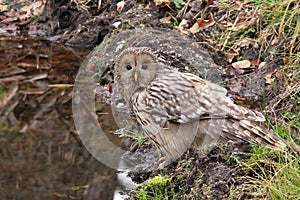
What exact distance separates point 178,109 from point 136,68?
50 centimetres

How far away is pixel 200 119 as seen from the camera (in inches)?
213

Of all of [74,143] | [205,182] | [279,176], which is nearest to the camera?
[279,176]

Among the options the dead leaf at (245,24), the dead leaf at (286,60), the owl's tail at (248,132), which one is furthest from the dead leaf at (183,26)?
the owl's tail at (248,132)

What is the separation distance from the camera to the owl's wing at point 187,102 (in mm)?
5406

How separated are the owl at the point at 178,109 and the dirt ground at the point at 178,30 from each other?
0.69 ft

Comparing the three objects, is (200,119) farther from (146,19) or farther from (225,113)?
(146,19)

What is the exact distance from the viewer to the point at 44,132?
23.3 ft

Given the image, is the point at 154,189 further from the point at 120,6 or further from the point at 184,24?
the point at 120,6

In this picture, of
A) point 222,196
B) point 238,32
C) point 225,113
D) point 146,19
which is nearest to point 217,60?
point 238,32

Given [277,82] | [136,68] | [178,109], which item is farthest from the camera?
[277,82]

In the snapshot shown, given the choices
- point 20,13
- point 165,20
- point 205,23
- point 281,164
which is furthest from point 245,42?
point 20,13

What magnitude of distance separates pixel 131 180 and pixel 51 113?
71.2 inches

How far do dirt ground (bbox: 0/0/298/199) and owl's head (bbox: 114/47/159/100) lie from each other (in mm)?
703

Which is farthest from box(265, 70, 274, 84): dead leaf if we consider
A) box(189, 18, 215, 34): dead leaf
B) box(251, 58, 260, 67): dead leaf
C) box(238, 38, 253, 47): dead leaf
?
box(189, 18, 215, 34): dead leaf
